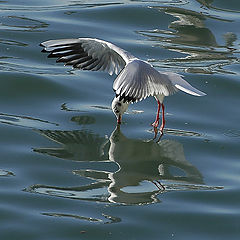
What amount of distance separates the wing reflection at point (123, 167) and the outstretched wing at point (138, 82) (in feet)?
2.32

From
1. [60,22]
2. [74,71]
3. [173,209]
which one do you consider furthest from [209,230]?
[60,22]

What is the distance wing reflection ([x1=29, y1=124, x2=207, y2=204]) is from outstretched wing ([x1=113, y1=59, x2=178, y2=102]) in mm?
708

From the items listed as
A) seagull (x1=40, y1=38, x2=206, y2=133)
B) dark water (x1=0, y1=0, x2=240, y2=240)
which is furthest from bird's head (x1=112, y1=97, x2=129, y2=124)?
dark water (x1=0, y1=0, x2=240, y2=240)

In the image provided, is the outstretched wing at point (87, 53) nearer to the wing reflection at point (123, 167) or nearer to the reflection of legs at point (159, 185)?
the wing reflection at point (123, 167)

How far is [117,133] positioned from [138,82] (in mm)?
1204

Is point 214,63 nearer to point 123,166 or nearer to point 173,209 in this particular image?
point 123,166

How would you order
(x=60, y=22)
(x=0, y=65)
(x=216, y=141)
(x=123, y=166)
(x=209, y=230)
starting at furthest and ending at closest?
(x=60, y=22) < (x=0, y=65) < (x=216, y=141) < (x=123, y=166) < (x=209, y=230)

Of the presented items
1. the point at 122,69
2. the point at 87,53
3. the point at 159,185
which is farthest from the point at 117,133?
the point at 159,185

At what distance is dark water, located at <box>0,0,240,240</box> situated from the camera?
871 cm

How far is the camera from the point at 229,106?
1222 cm

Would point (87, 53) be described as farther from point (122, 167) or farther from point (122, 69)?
point (122, 167)

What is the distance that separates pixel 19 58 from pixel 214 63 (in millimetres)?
2852

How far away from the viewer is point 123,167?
10055 millimetres

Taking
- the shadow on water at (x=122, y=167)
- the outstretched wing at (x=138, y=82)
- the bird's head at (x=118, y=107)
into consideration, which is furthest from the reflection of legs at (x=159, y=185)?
the bird's head at (x=118, y=107)
